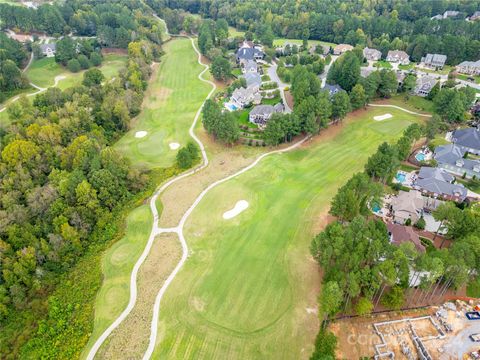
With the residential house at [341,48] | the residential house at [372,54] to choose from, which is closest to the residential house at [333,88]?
the residential house at [372,54]

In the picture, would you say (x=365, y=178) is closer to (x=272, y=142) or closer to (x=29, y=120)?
(x=272, y=142)

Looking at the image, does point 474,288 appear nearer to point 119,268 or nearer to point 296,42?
point 119,268

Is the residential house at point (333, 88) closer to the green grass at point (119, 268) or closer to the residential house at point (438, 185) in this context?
the residential house at point (438, 185)

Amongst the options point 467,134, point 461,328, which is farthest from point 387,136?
point 461,328

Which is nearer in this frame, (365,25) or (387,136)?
(387,136)

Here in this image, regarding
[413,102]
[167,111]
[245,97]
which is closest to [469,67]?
[413,102]
